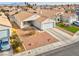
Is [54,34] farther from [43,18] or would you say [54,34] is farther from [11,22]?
[11,22]

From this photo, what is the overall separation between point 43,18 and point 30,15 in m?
0.25

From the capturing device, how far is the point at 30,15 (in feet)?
10.6

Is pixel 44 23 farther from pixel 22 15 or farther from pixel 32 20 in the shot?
pixel 22 15

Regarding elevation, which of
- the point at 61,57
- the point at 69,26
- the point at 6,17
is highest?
the point at 6,17

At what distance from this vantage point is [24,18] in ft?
10.5

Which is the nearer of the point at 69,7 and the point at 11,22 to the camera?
the point at 11,22

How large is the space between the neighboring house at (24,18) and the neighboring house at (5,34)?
19cm

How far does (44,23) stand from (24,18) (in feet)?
1.24

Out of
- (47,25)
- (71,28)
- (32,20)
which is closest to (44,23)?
(47,25)

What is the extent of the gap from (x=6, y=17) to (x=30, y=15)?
1.45 feet

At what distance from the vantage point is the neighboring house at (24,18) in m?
3.16

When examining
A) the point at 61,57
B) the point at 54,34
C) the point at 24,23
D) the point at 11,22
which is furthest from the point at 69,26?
the point at 11,22

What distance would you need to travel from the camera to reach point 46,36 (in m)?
3.18

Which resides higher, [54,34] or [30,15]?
[30,15]
